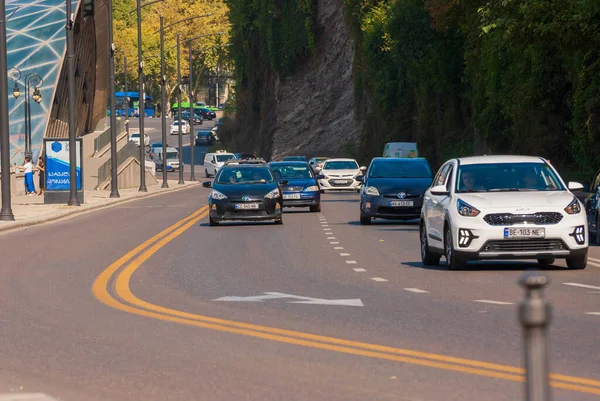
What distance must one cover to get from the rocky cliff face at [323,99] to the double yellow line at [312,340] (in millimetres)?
83854

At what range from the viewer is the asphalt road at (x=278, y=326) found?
8828mm

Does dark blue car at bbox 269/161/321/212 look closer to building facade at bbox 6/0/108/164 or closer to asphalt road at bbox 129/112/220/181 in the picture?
building facade at bbox 6/0/108/164

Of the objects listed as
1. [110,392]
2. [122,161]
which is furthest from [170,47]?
[110,392]

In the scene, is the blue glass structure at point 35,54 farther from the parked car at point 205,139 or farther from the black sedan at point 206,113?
the black sedan at point 206,113

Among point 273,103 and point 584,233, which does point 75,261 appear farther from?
point 273,103

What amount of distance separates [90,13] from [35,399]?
89.3 meters

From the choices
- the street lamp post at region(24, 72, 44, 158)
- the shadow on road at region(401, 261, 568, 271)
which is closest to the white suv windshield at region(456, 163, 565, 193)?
the shadow on road at region(401, 261, 568, 271)

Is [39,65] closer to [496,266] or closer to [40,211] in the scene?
[40,211]

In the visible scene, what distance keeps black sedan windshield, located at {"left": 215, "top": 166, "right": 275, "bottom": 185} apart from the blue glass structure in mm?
45101

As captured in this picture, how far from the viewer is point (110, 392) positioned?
859cm

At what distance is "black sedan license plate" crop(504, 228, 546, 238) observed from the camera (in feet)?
58.5

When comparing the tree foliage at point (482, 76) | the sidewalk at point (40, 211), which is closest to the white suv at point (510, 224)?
the tree foliage at point (482, 76)

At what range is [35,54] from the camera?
8256 cm

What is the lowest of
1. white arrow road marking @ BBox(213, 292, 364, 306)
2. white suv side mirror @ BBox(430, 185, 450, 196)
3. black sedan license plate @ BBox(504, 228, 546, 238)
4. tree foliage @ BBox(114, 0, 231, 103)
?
white arrow road marking @ BBox(213, 292, 364, 306)
